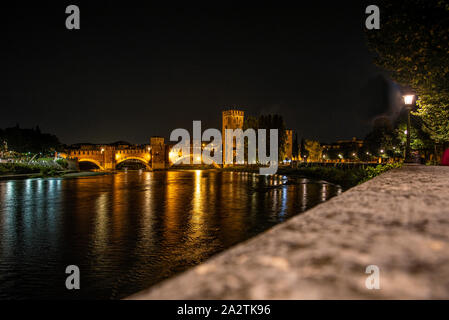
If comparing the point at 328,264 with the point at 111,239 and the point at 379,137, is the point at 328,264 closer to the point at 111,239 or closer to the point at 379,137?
the point at 111,239

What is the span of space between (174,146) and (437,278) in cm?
11755

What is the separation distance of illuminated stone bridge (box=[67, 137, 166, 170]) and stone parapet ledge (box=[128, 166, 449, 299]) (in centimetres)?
8951

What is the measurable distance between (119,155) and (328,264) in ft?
337

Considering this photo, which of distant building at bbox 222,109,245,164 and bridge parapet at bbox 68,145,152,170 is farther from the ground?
distant building at bbox 222,109,245,164

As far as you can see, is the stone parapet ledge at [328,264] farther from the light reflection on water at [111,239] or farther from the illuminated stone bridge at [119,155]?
the illuminated stone bridge at [119,155]

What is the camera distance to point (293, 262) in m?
1.51

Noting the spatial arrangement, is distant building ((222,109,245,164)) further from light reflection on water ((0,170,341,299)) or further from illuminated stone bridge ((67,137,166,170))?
light reflection on water ((0,170,341,299))

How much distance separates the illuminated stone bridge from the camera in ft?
303

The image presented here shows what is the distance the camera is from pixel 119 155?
99125 mm

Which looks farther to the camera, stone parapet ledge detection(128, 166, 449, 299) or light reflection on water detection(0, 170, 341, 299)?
light reflection on water detection(0, 170, 341, 299)

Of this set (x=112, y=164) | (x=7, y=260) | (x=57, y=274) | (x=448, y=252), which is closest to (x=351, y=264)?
(x=448, y=252)

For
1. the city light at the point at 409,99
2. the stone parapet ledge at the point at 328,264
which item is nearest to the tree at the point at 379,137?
the city light at the point at 409,99

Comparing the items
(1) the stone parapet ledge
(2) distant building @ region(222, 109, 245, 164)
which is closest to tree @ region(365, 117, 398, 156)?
(2) distant building @ region(222, 109, 245, 164)
